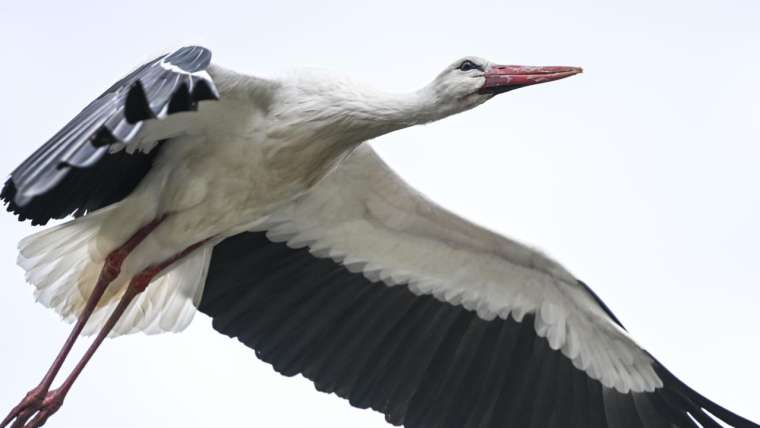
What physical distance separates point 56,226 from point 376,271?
72.4 inches

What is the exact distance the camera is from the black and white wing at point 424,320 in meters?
10.3

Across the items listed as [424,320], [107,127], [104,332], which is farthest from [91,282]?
[107,127]

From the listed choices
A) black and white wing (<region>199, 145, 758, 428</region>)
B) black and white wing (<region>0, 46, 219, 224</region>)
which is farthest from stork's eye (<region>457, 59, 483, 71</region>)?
black and white wing (<region>0, 46, 219, 224</region>)

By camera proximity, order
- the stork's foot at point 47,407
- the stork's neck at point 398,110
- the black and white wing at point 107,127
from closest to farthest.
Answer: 1. the black and white wing at point 107,127
2. the stork's neck at point 398,110
3. the stork's foot at point 47,407

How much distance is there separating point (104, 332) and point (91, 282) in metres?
0.29

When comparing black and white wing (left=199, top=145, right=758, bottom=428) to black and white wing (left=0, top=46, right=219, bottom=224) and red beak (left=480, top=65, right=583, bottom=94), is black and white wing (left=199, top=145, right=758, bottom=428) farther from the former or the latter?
black and white wing (left=0, top=46, right=219, bottom=224)

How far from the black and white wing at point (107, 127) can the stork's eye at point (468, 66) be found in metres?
1.32

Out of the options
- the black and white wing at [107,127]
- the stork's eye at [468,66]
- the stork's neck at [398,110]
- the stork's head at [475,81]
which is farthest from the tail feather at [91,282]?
the stork's eye at [468,66]

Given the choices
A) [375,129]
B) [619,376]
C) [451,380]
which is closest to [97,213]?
[375,129]

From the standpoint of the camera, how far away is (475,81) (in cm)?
934

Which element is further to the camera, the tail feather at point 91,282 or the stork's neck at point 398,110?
the tail feather at point 91,282

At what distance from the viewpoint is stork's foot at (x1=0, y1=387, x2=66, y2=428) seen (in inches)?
382

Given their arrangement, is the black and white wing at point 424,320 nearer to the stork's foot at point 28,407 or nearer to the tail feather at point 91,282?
the tail feather at point 91,282

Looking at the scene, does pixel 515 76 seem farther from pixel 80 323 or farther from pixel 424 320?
pixel 80 323
